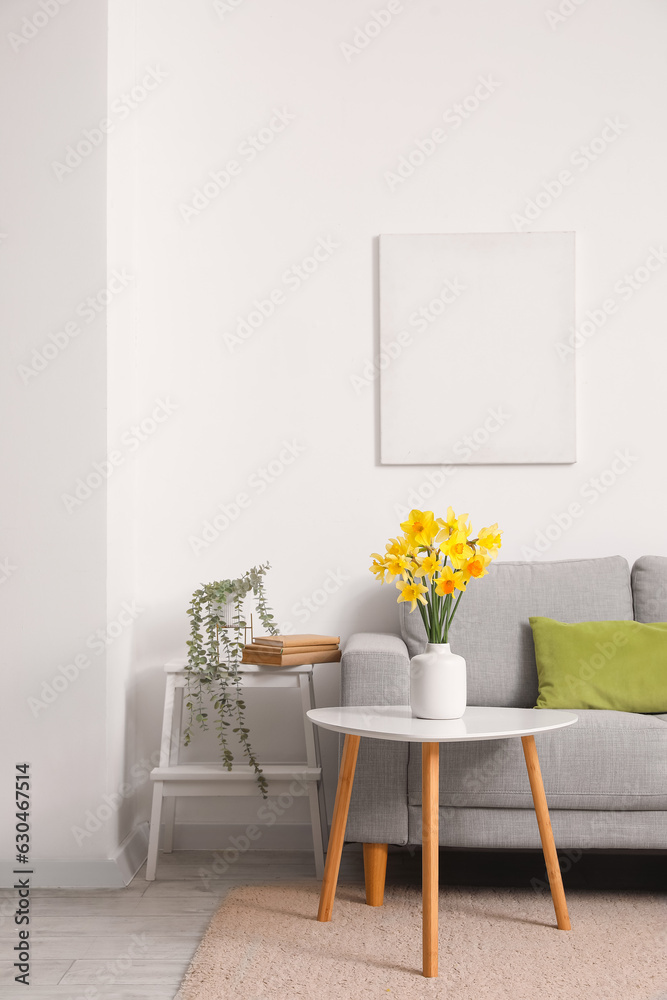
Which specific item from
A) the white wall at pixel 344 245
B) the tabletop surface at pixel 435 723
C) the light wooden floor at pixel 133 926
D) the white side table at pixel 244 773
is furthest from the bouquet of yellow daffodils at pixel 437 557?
the light wooden floor at pixel 133 926

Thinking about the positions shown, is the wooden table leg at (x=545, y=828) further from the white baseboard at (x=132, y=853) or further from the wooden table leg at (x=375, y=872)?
the white baseboard at (x=132, y=853)

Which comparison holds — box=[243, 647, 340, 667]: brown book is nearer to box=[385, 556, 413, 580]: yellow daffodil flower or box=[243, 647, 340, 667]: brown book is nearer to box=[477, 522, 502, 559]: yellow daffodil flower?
box=[385, 556, 413, 580]: yellow daffodil flower

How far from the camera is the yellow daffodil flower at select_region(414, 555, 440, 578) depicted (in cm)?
204

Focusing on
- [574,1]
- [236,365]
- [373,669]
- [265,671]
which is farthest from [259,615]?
[574,1]

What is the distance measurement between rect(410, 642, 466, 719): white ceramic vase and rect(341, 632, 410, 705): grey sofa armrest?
0.61 ft

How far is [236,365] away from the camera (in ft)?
9.78

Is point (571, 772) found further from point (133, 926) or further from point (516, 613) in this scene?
point (133, 926)

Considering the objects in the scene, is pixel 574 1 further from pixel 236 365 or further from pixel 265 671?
pixel 265 671

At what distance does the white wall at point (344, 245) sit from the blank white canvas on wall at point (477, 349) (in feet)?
0.17

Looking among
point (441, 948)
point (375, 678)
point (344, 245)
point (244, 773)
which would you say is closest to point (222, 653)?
point (244, 773)

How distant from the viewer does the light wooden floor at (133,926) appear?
1.85m

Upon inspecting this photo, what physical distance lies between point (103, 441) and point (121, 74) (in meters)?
1.27

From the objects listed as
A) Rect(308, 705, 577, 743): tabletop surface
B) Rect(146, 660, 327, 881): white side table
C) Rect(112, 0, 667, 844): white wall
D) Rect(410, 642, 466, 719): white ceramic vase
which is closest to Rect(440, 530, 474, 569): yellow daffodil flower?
Rect(410, 642, 466, 719): white ceramic vase

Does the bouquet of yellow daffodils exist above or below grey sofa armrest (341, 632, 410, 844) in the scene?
above
